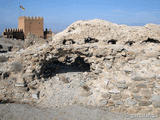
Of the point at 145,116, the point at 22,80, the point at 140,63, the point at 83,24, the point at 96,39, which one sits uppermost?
the point at 83,24

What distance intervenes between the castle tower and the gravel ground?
35587 millimetres

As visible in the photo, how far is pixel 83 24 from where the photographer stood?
7.99 meters

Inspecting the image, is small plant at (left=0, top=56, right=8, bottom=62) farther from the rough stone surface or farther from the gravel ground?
the gravel ground

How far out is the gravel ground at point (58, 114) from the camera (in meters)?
5.38

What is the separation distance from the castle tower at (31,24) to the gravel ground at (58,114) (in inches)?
1401

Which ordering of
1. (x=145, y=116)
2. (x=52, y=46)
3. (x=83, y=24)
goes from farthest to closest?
(x=83, y=24) < (x=52, y=46) < (x=145, y=116)

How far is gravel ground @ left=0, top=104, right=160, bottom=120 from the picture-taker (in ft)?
17.7

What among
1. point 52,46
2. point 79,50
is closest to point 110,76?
point 79,50

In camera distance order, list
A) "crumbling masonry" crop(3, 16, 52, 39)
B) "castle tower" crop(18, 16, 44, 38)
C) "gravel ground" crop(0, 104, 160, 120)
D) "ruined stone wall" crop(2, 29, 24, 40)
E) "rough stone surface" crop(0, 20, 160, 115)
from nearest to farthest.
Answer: "gravel ground" crop(0, 104, 160, 120), "rough stone surface" crop(0, 20, 160, 115), "ruined stone wall" crop(2, 29, 24, 40), "crumbling masonry" crop(3, 16, 52, 39), "castle tower" crop(18, 16, 44, 38)

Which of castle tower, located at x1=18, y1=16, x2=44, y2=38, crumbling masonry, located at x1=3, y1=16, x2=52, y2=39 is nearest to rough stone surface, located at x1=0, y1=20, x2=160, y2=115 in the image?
crumbling masonry, located at x1=3, y1=16, x2=52, y2=39

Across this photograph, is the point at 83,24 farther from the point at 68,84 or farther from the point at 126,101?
the point at 126,101

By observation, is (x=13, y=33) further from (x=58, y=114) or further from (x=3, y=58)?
(x=58, y=114)

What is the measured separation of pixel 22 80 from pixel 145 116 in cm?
543

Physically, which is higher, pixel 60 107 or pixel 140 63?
pixel 140 63
